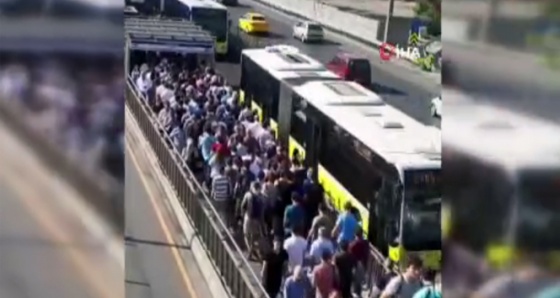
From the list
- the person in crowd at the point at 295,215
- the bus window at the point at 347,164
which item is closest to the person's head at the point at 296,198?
Answer: the person in crowd at the point at 295,215

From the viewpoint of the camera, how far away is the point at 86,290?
260cm

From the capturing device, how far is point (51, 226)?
2.62m

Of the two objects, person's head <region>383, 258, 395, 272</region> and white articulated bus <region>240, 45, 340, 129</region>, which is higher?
white articulated bus <region>240, 45, 340, 129</region>

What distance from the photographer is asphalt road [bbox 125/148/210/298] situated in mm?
2789

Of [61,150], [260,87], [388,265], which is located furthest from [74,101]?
[388,265]

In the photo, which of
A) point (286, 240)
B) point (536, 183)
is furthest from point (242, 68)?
point (536, 183)

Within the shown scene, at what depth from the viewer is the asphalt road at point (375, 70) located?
261 cm

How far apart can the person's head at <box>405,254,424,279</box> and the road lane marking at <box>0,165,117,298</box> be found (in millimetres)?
680

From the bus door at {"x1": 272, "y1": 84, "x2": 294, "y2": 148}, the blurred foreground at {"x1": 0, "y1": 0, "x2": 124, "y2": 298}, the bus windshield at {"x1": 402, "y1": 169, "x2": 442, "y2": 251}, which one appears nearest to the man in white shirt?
the bus door at {"x1": 272, "y1": 84, "x2": 294, "y2": 148}

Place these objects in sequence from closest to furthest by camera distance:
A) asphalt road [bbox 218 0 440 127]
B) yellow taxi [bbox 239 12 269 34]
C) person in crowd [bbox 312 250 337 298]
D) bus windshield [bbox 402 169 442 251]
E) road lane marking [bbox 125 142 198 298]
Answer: bus windshield [bbox 402 169 442 251], asphalt road [bbox 218 0 440 127], person in crowd [bbox 312 250 337 298], road lane marking [bbox 125 142 198 298], yellow taxi [bbox 239 12 269 34]

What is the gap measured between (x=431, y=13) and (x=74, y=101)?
85 centimetres

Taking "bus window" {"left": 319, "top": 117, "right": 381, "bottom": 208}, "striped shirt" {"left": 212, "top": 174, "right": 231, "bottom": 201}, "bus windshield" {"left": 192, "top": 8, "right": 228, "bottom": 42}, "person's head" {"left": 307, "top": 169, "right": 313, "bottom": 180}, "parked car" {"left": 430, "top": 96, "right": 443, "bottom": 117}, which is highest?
"bus windshield" {"left": 192, "top": 8, "right": 228, "bottom": 42}

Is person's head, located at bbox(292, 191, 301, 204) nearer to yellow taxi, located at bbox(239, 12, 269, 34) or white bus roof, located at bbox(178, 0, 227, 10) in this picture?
yellow taxi, located at bbox(239, 12, 269, 34)

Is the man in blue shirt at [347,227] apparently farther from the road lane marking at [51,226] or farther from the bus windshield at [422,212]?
the road lane marking at [51,226]
